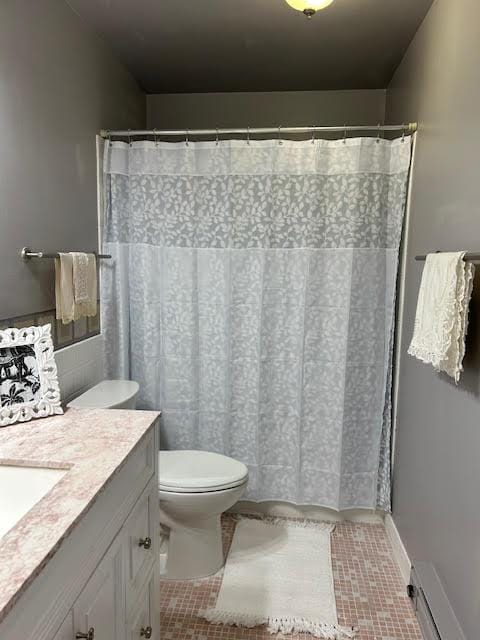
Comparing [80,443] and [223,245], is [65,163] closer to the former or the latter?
[223,245]

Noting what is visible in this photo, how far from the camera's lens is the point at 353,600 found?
6.04ft

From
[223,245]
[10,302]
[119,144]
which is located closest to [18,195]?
[10,302]

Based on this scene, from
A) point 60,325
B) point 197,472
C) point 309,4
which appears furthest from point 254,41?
point 197,472

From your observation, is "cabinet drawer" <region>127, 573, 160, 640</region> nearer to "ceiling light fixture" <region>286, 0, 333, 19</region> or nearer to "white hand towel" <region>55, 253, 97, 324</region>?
"white hand towel" <region>55, 253, 97, 324</region>

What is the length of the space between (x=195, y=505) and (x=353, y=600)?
733 mm

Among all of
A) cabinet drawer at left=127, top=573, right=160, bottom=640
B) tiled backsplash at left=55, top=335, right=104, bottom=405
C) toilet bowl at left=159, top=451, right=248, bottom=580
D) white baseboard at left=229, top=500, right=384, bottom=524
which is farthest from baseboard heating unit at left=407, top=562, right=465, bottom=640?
tiled backsplash at left=55, top=335, right=104, bottom=405

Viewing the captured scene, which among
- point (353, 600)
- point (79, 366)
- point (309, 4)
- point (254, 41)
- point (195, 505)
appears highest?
point (254, 41)

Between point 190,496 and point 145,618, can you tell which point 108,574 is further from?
point 190,496

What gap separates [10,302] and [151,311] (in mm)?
814

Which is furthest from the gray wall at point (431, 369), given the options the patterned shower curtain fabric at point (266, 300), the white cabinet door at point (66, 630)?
the white cabinet door at point (66, 630)

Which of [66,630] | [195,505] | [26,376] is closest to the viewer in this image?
[66,630]

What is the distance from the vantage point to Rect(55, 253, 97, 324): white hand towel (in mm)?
1741

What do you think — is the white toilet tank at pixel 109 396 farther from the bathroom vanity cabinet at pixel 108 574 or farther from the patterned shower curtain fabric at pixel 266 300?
the bathroom vanity cabinet at pixel 108 574

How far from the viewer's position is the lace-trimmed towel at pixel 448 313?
128 centimetres
